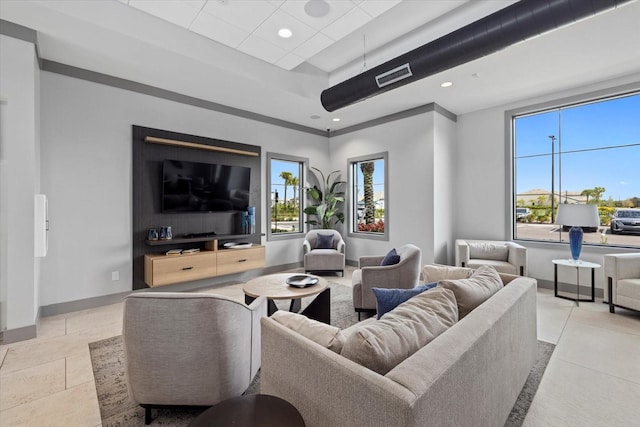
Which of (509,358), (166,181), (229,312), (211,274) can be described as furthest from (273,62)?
(509,358)

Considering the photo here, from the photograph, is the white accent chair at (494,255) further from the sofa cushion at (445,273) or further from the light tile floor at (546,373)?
the sofa cushion at (445,273)

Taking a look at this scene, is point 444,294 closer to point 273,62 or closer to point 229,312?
point 229,312

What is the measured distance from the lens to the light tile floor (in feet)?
5.98

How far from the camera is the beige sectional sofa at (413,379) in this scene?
0.91 m

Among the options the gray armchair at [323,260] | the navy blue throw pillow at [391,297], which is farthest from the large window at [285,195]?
the navy blue throw pillow at [391,297]

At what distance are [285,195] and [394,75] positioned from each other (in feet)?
11.2

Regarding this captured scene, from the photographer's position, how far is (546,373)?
7.41 feet

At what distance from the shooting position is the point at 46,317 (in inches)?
135

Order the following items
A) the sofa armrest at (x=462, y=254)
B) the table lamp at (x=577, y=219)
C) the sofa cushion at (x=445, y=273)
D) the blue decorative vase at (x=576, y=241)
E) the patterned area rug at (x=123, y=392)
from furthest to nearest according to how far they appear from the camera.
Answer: the sofa armrest at (x=462, y=254) → the blue decorative vase at (x=576, y=241) → the table lamp at (x=577, y=219) → the sofa cushion at (x=445, y=273) → the patterned area rug at (x=123, y=392)

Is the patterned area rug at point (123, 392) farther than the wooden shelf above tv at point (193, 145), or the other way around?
the wooden shelf above tv at point (193, 145)

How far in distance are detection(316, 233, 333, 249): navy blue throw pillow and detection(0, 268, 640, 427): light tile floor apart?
133 inches

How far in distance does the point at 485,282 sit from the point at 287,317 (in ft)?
4.44

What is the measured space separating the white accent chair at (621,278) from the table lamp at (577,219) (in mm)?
496

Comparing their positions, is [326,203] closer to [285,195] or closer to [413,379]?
[285,195]
